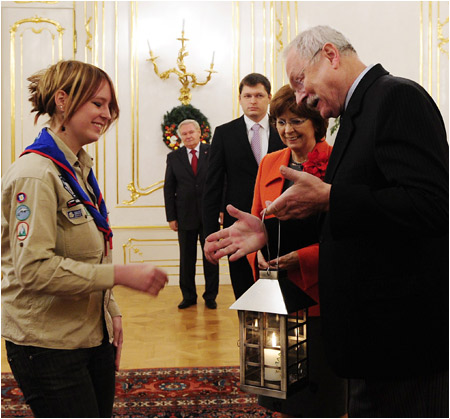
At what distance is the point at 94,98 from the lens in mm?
1792

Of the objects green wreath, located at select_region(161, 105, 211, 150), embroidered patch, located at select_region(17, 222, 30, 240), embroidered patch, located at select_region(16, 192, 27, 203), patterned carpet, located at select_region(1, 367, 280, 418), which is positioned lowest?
patterned carpet, located at select_region(1, 367, 280, 418)

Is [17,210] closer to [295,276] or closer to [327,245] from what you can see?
[327,245]

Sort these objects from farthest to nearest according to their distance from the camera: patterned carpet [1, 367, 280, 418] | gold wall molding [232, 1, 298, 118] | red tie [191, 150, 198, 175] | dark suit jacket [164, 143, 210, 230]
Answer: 1. gold wall molding [232, 1, 298, 118]
2. red tie [191, 150, 198, 175]
3. dark suit jacket [164, 143, 210, 230]
4. patterned carpet [1, 367, 280, 418]

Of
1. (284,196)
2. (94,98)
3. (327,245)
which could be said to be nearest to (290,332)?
(327,245)

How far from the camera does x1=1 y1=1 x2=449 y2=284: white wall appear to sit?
25.5ft

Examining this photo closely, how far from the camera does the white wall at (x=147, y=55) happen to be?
306 inches

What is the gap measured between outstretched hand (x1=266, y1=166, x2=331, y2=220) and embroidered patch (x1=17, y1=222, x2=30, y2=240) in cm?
69

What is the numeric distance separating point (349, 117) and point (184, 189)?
4.85 m

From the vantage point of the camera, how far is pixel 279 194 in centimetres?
257

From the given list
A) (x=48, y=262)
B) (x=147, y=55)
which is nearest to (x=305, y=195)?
(x=48, y=262)

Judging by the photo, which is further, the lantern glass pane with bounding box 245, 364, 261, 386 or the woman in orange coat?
the woman in orange coat

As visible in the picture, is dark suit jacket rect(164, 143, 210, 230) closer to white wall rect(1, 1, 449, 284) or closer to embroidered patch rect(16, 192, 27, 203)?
white wall rect(1, 1, 449, 284)

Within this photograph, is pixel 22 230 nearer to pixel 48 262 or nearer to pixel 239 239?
pixel 48 262

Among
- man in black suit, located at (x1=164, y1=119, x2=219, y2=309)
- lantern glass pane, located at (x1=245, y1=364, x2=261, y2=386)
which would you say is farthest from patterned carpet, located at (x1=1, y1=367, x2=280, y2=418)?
man in black suit, located at (x1=164, y1=119, x2=219, y2=309)
